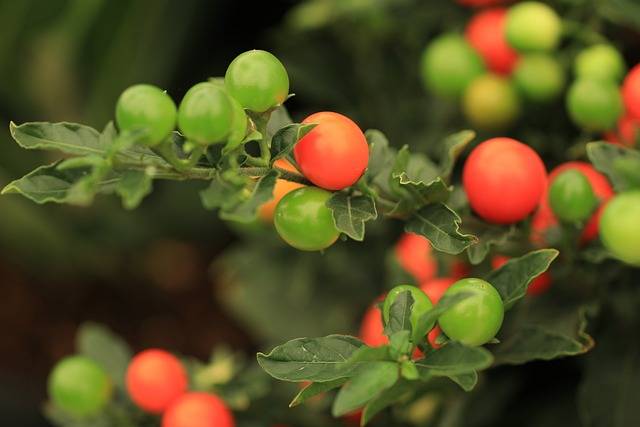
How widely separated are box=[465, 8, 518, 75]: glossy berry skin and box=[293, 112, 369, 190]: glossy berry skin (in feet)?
0.81

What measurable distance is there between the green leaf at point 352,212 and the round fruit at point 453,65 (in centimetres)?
23

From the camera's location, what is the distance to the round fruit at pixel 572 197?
494mm

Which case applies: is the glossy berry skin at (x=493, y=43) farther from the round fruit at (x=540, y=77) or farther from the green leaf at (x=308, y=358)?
the green leaf at (x=308, y=358)

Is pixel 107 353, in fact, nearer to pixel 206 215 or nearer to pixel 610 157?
pixel 610 157

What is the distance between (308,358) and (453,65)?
11.6 inches

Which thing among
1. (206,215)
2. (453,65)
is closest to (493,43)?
(453,65)

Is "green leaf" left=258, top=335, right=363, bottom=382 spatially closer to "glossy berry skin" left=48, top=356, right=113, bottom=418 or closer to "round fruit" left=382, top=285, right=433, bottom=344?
"round fruit" left=382, top=285, right=433, bottom=344

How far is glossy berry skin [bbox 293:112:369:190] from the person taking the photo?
1.40ft

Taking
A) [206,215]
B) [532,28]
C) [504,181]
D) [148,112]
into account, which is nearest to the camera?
[148,112]

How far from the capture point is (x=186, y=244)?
1.30m

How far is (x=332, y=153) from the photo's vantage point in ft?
1.39

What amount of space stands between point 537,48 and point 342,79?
34 cm

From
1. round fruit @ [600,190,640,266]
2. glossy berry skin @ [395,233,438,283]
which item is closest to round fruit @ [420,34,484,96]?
glossy berry skin @ [395,233,438,283]

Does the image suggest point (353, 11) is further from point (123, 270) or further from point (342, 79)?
point (123, 270)
